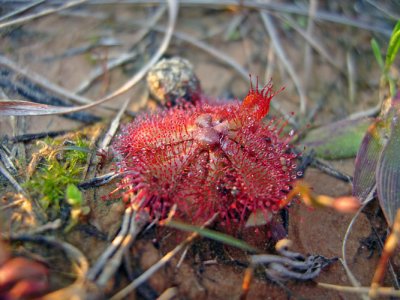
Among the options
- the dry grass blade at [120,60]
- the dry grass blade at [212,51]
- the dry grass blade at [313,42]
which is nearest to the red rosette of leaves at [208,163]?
the dry grass blade at [120,60]

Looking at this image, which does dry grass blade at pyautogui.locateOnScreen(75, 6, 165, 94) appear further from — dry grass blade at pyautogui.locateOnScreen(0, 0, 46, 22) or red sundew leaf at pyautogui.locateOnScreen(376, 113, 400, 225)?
red sundew leaf at pyautogui.locateOnScreen(376, 113, 400, 225)

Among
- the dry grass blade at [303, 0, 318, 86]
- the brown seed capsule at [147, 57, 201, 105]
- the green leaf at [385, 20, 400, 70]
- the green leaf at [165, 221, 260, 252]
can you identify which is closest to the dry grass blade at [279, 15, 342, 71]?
the dry grass blade at [303, 0, 318, 86]

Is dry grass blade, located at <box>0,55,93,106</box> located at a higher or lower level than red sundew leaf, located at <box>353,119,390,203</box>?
higher

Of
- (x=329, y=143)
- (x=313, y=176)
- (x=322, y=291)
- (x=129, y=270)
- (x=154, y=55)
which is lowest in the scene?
(x=322, y=291)

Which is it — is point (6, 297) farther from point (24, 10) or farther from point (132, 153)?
point (24, 10)

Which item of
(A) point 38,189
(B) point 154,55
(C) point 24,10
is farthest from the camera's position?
(B) point 154,55

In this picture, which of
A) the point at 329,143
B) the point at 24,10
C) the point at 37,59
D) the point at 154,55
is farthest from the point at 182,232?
the point at 24,10
